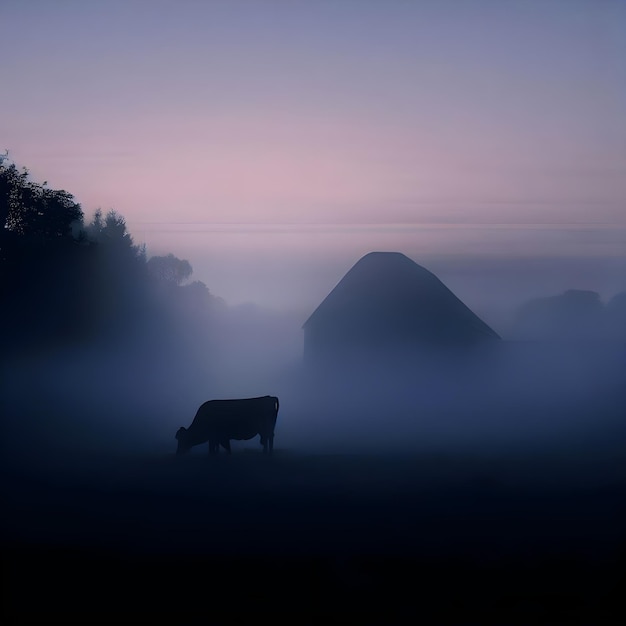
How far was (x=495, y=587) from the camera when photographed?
8.26 m

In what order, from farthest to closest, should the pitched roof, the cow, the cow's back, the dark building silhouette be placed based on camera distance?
1. the pitched roof
2. the dark building silhouette
3. the cow's back
4. the cow

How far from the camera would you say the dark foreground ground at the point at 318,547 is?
7.80 m

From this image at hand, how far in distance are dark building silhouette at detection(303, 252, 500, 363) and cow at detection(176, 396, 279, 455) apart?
58.4 feet

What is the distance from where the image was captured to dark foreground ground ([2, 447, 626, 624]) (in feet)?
25.6

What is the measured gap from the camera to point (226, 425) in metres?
18.8

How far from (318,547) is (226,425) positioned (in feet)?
31.6

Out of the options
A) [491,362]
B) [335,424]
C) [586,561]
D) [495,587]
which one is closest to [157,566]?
[495,587]

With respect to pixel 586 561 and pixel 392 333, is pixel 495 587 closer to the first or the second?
pixel 586 561

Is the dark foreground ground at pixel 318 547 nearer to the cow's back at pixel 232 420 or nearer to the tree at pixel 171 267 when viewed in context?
the cow's back at pixel 232 420

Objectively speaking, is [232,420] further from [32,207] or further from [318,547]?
[32,207]

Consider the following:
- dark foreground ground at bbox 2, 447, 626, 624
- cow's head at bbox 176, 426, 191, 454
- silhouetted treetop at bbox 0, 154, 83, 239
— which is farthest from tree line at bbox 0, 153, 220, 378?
dark foreground ground at bbox 2, 447, 626, 624

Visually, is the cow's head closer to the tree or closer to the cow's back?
the cow's back

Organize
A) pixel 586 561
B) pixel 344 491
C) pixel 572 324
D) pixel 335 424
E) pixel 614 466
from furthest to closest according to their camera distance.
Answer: pixel 572 324
pixel 335 424
pixel 614 466
pixel 344 491
pixel 586 561

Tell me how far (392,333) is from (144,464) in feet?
75.7
